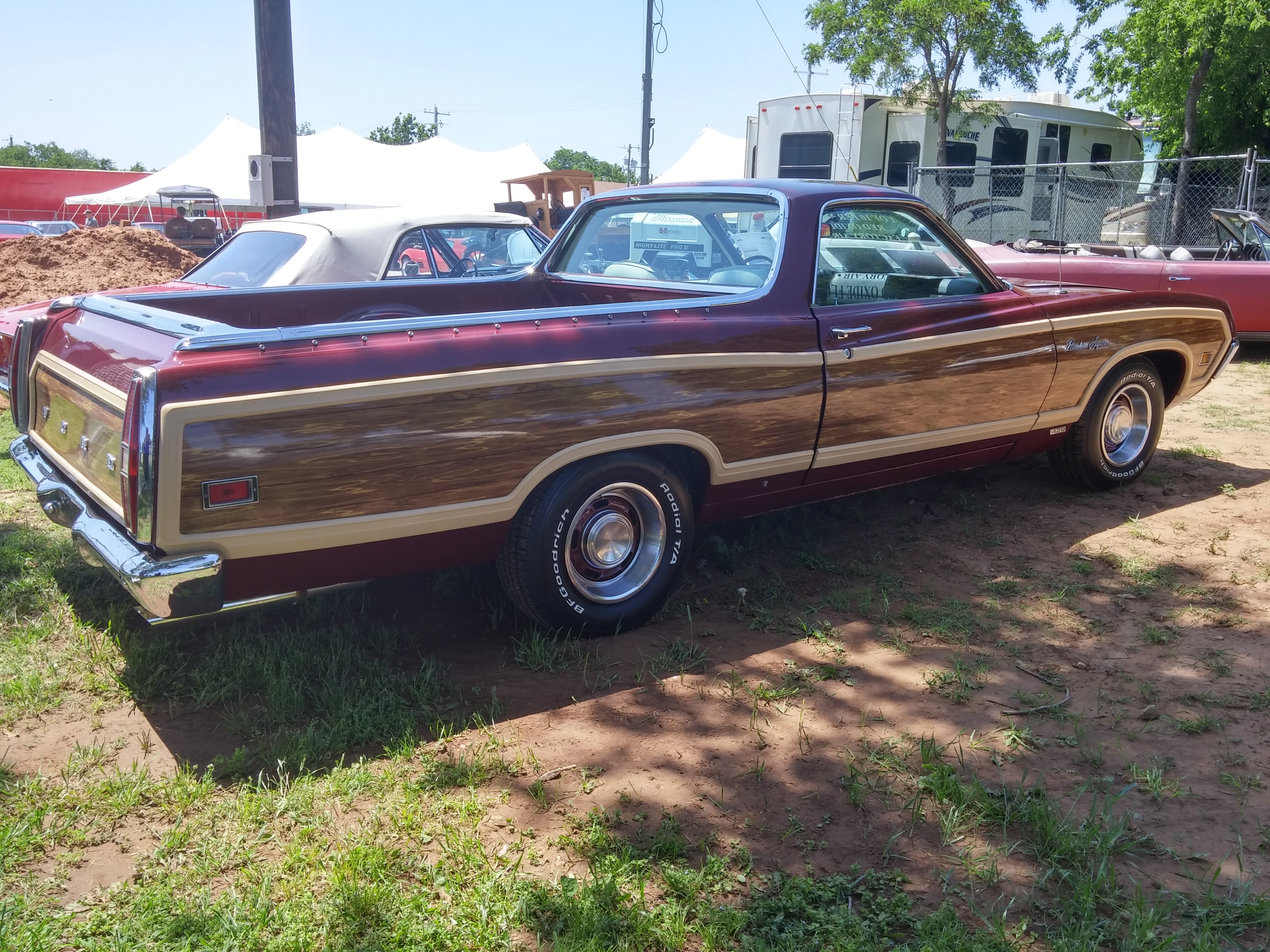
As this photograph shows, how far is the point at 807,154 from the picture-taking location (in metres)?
17.9

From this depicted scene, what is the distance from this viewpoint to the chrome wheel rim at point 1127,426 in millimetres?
5406

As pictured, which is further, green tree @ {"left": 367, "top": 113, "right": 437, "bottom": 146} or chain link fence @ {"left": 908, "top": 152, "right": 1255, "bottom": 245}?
green tree @ {"left": 367, "top": 113, "right": 437, "bottom": 146}

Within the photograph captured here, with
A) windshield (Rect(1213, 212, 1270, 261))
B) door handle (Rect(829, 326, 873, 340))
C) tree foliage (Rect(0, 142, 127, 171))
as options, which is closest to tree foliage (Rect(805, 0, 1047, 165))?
windshield (Rect(1213, 212, 1270, 261))

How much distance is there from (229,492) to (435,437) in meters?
0.60

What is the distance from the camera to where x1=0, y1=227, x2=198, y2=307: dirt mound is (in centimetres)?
1155

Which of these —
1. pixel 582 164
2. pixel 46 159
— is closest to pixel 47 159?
pixel 46 159

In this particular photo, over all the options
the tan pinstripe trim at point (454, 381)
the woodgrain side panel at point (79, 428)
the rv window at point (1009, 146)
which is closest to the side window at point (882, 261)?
the tan pinstripe trim at point (454, 381)

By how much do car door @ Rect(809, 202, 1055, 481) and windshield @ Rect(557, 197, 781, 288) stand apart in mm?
264

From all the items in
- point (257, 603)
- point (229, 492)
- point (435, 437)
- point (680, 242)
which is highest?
point (680, 242)

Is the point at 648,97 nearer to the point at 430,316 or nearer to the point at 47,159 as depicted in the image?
the point at 430,316

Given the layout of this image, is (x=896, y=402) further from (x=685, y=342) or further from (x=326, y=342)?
(x=326, y=342)

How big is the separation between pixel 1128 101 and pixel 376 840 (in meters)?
28.0

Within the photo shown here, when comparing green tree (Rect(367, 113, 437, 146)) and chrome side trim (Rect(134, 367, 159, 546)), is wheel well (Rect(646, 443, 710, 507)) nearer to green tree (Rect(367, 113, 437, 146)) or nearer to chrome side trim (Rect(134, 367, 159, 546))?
chrome side trim (Rect(134, 367, 159, 546))

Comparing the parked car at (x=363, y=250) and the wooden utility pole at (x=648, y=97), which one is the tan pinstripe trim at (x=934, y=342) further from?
the wooden utility pole at (x=648, y=97)
